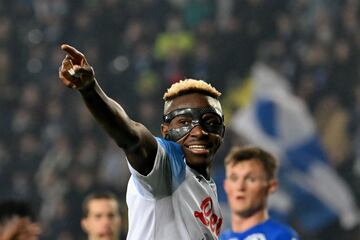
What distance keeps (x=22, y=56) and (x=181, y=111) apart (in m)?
7.84

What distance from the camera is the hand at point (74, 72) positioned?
10.6 ft

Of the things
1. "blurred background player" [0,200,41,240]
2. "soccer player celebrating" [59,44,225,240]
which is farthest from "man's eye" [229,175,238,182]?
"soccer player celebrating" [59,44,225,240]

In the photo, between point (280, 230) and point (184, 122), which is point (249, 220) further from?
point (184, 122)

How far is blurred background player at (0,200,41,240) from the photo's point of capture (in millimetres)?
4477

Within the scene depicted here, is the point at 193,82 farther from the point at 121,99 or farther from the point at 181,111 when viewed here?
the point at 121,99

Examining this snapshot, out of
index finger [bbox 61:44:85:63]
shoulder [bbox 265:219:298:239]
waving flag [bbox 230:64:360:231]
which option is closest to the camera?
index finger [bbox 61:44:85:63]

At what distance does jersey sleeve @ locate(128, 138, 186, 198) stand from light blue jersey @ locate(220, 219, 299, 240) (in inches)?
72.3

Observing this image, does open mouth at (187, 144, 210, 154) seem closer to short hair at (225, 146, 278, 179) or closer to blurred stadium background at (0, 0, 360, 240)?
short hair at (225, 146, 278, 179)

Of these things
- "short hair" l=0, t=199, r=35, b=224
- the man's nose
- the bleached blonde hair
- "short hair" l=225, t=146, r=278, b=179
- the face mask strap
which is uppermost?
"short hair" l=225, t=146, r=278, b=179

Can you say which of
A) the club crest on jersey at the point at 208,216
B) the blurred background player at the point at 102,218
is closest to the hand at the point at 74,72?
the club crest on jersey at the point at 208,216

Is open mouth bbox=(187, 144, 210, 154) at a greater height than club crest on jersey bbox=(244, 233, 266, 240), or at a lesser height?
lesser

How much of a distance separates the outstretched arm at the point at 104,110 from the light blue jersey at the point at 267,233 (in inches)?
84.6

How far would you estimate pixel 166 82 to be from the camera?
36.5 feet

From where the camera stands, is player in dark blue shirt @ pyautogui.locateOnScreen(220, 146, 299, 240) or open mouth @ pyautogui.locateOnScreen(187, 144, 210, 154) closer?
open mouth @ pyautogui.locateOnScreen(187, 144, 210, 154)
